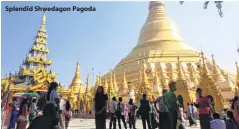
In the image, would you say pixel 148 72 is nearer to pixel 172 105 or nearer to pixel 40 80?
pixel 40 80

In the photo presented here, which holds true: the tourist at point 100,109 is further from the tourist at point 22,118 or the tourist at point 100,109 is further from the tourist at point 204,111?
the tourist at point 204,111

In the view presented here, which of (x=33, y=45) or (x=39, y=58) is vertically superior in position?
(x=33, y=45)

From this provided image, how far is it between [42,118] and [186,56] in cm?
3570

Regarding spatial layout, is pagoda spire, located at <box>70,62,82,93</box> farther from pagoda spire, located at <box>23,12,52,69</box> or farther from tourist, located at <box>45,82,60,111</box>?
tourist, located at <box>45,82,60,111</box>

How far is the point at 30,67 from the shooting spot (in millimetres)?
35781

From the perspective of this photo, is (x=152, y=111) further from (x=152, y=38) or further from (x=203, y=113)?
(x=152, y=38)

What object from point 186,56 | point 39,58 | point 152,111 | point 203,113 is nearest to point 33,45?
point 39,58

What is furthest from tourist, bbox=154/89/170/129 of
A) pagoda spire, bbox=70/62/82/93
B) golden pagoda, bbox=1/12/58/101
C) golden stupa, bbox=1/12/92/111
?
pagoda spire, bbox=70/62/82/93

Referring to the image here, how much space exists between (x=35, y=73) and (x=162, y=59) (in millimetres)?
17880

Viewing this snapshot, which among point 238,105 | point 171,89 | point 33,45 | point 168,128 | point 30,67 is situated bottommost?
point 168,128

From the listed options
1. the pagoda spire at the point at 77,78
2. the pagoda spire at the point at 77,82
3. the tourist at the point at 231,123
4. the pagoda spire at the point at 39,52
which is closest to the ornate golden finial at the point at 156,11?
the pagoda spire at the point at 77,78

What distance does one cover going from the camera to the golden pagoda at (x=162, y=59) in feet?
95.4

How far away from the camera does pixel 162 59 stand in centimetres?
3672

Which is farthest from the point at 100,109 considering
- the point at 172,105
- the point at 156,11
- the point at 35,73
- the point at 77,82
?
the point at 156,11
